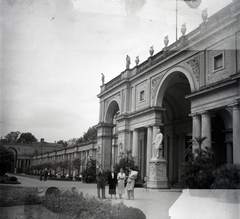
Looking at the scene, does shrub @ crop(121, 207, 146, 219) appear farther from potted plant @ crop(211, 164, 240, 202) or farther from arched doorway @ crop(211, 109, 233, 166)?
arched doorway @ crop(211, 109, 233, 166)

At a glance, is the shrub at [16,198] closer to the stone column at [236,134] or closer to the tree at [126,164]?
the stone column at [236,134]

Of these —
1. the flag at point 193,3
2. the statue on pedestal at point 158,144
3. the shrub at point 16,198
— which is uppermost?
the flag at point 193,3

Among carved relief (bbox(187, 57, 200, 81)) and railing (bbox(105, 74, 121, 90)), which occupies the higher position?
railing (bbox(105, 74, 121, 90))

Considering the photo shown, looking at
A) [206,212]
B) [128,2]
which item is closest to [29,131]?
[128,2]

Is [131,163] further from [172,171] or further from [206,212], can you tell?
[206,212]

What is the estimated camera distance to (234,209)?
10242 mm

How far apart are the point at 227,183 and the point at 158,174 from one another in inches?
404

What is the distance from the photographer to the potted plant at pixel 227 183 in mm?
12094

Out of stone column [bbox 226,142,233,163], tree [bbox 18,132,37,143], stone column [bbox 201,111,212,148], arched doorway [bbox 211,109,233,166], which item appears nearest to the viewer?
tree [bbox 18,132,37,143]

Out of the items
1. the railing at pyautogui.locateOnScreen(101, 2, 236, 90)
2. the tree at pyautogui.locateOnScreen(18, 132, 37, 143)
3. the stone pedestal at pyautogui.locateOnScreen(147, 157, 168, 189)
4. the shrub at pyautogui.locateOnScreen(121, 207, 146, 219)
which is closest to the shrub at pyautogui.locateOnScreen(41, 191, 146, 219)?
the shrub at pyautogui.locateOnScreen(121, 207, 146, 219)

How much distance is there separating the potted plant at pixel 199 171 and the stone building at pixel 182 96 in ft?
4.72

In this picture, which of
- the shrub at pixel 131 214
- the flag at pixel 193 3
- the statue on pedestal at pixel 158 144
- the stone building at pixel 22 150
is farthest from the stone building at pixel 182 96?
the shrub at pixel 131 214

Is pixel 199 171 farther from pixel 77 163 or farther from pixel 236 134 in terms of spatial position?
pixel 77 163

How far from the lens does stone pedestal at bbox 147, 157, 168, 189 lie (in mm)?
23339
